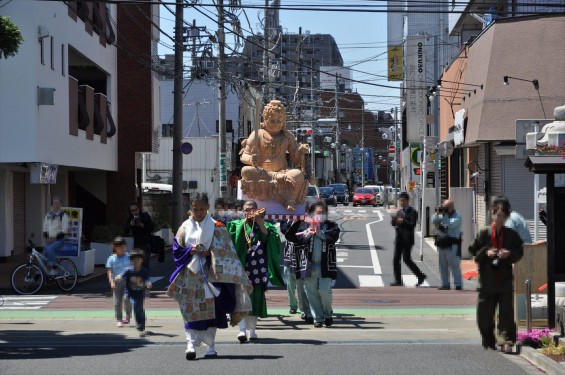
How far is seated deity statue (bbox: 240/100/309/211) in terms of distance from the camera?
2125 centimetres

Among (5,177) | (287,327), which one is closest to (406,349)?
(287,327)

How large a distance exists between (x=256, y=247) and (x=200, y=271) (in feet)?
7.12

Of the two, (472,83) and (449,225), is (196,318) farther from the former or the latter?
(472,83)

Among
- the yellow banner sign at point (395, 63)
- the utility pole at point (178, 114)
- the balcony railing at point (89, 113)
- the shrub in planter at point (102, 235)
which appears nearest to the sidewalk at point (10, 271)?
the shrub in planter at point (102, 235)

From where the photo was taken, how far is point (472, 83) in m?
28.5

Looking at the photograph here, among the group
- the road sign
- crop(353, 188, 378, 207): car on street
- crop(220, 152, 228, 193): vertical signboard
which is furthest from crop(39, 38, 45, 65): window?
crop(353, 188, 378, 207): car on street

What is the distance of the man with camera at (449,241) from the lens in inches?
744

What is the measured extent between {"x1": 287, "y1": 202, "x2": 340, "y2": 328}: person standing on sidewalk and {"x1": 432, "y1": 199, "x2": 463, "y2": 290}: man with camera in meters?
5.72

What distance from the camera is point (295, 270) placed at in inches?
543

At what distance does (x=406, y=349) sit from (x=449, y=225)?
785 centimetres

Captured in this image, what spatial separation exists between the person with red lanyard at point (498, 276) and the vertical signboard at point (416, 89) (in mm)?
25474

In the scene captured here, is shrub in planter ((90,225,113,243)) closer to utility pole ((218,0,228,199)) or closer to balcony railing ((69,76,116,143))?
balcony railing ((69,76,116,143))

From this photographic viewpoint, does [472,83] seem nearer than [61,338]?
No

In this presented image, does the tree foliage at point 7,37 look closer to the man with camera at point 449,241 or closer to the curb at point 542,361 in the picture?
the curb at point 542,361
